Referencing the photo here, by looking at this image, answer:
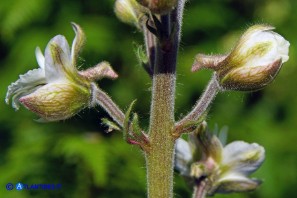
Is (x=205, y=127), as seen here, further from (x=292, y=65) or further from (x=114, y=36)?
(x=292, y=65)

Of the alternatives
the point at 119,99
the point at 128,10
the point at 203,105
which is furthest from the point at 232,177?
the point at 119,99

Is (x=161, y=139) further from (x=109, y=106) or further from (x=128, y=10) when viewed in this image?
(x=128, y=10)

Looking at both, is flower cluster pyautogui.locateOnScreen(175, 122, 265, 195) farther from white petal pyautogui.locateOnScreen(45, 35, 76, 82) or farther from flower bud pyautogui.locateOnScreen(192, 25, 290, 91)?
white petal pyautogui.locateOnScreen(45, 35, 76, 82)

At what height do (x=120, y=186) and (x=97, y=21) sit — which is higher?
(x=97, y=21)

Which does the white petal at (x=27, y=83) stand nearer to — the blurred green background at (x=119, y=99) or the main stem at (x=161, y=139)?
the main stem at (x=161, y=139)

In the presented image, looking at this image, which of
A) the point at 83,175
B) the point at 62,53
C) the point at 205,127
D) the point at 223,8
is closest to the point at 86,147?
the point at 83,175

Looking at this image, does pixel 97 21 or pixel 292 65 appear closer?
pixel 97 21

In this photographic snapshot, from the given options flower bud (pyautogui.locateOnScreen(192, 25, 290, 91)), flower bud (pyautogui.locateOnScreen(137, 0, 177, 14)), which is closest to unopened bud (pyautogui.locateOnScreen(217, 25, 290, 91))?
flower bud (pyautogui.locateOnScreen(192, 25, 290, 91))
